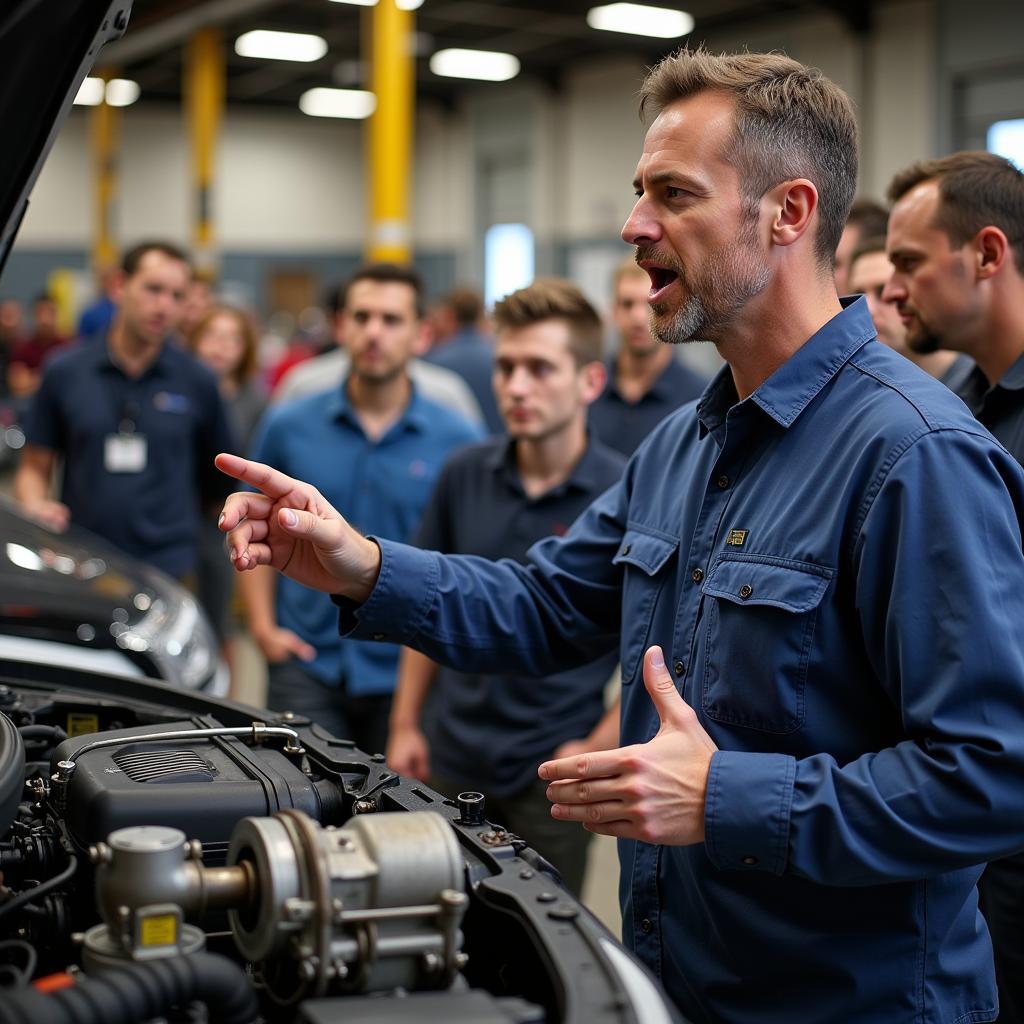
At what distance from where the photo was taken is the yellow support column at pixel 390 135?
917 cm

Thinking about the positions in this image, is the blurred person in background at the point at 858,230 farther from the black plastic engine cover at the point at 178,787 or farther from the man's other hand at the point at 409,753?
the black plastic engine cover at the point at 178,787

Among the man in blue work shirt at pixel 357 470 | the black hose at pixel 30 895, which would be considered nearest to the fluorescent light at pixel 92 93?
the man in blue work shirt at pixel 357 470

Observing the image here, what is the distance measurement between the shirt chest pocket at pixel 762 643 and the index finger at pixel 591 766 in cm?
21

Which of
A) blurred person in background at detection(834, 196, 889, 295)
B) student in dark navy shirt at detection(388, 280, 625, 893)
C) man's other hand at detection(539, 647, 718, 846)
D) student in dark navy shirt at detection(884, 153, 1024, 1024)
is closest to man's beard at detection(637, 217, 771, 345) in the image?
man's other hand at detection(539, 647, 718, 846)

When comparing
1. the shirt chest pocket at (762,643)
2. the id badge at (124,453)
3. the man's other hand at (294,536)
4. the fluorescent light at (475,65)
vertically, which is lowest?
the shirt chest pocket at (762,643)

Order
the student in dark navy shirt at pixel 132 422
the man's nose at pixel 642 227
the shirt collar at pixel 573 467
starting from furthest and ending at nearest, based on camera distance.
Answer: the student in dark navy shirt at pixel 132 422 → the shirt collar at pixel 573 467 → the man's nose at pixel 642 227

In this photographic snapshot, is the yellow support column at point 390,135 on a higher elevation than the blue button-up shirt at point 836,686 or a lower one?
higher

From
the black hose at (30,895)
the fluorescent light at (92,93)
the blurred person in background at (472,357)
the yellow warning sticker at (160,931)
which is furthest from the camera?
the fluorescent light at (92,93)

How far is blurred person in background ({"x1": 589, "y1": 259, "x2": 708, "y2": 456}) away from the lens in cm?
441

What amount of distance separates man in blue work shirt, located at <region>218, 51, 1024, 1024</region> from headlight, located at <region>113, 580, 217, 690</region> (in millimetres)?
1774

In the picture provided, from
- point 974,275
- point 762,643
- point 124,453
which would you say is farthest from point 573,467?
point 124,453

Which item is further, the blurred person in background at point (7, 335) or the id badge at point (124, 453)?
the blurred person in background at point (7, 335)

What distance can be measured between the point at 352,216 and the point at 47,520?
60.3 feet

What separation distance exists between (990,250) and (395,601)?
130 cm
